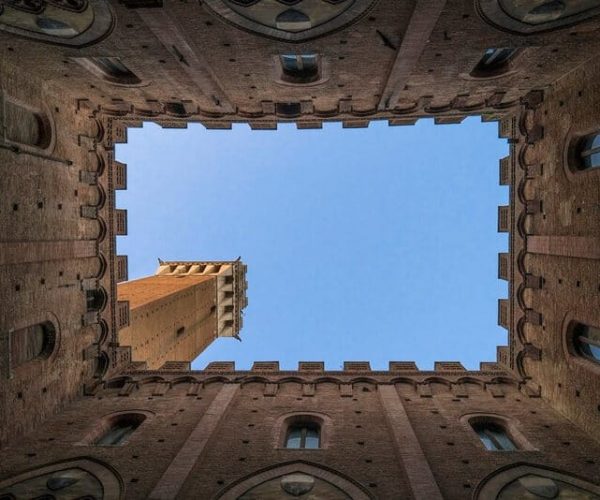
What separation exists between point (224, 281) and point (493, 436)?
3191cm

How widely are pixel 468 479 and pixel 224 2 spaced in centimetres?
1313

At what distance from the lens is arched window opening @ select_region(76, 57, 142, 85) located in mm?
15070

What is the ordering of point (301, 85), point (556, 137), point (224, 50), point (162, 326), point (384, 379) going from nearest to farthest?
point (224, 50) < point (556, 137) < point (301, 85) < point (384, 379) < point (162, 326)

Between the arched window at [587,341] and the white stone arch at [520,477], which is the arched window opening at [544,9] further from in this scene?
the white stone arch at [520,477]

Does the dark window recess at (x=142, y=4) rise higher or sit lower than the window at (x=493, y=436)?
higher

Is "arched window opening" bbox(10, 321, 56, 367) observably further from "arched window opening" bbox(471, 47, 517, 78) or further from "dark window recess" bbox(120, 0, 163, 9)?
"arched window opening" bbox(471, 47, 517, 78)

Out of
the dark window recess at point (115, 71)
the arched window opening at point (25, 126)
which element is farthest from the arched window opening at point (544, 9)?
the arched window opening at point (25, 126)

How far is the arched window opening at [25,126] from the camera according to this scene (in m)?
13.3

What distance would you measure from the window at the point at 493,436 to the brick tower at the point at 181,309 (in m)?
15.3

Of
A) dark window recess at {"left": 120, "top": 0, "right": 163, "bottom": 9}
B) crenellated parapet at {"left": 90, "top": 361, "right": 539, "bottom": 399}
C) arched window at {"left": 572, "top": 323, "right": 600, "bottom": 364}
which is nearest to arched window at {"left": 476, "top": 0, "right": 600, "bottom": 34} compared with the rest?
dark window recess at {"left": 120, "top": 0, "right": 163, "bottom": 9}

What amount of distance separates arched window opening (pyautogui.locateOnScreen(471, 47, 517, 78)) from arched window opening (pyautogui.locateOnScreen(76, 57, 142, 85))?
37.4 ft

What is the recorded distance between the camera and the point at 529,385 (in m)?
16.5

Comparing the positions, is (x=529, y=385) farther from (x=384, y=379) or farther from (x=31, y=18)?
(x=31, y=18)

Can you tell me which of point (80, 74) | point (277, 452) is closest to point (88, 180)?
point (80, 74)
